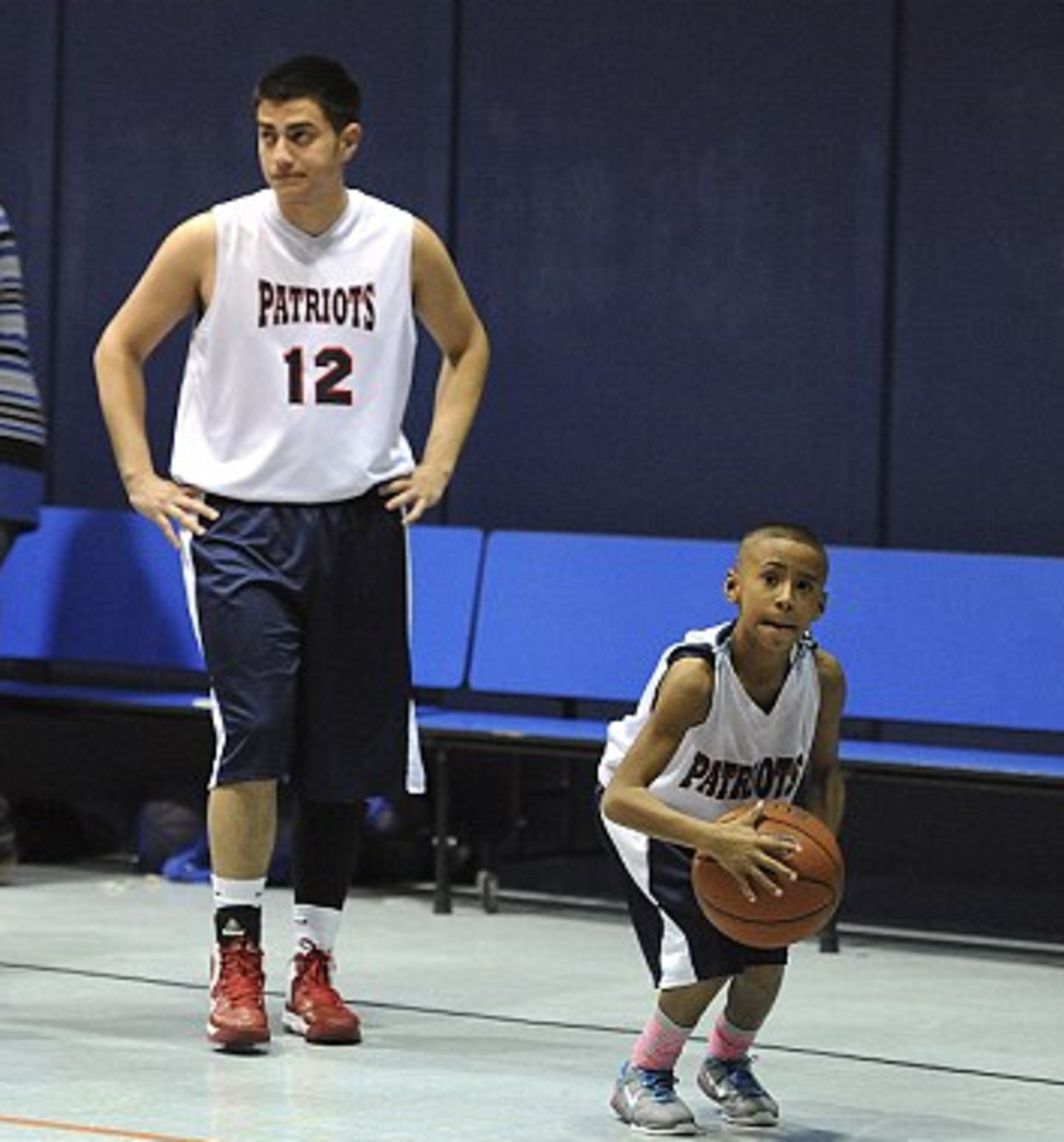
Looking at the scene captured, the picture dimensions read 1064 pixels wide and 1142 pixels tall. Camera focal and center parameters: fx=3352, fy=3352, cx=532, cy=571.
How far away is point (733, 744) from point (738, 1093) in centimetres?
61

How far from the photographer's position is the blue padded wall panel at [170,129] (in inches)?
387

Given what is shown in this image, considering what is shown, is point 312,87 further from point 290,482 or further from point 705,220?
point 705,220

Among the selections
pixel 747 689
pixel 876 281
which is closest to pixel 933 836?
pixel 876 281

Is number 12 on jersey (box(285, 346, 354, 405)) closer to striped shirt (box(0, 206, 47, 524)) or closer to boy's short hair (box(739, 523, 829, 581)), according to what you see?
boy's short hair (box(739, 523, 829, 581))

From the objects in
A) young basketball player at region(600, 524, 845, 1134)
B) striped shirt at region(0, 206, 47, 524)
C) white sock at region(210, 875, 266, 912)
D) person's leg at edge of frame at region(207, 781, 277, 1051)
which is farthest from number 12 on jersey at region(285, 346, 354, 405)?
striped shirt at region(0, 206, 47, 524)

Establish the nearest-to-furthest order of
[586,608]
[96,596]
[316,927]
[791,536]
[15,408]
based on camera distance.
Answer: [791,536] → [316,927] → [15,408] → [586,608] → [96,596]

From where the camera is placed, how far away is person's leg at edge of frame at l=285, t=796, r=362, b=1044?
21.5ft

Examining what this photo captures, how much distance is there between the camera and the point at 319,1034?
6.52 m

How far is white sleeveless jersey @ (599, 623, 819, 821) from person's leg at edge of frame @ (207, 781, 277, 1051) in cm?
98

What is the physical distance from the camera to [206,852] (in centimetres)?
941

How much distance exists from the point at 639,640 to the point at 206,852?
1.40m

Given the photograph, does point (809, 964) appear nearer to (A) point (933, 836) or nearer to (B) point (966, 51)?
(A) point (933, 836)

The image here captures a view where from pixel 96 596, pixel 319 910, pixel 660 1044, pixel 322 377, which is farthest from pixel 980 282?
pixel 660 1044

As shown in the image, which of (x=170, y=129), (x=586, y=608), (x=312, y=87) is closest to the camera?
(x=312, y=87)
